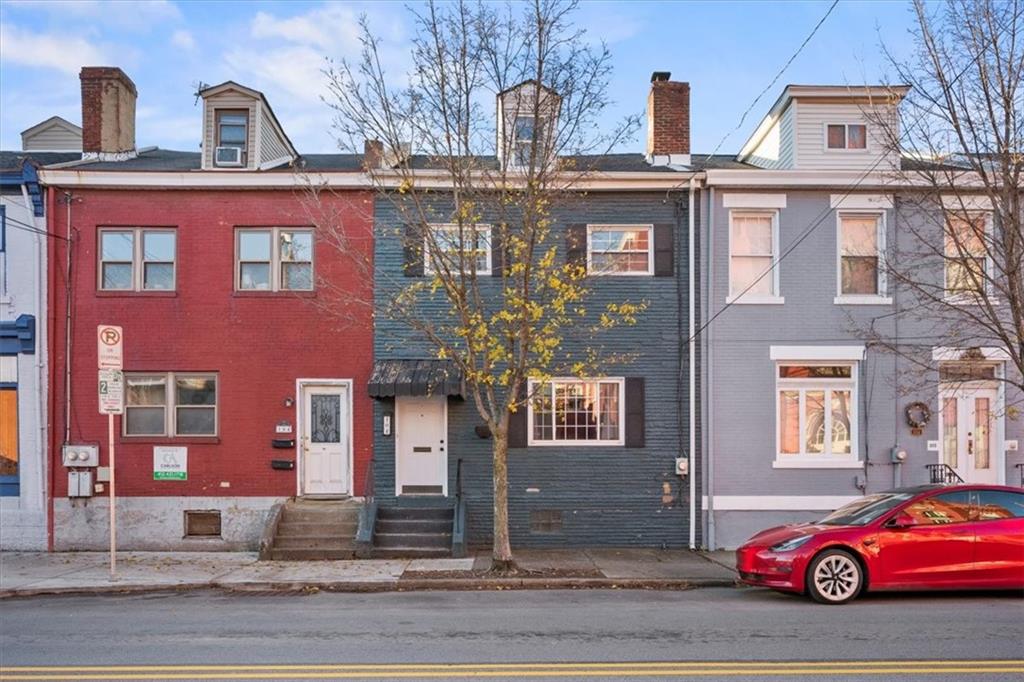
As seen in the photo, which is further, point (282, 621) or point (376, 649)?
point (282, 621)

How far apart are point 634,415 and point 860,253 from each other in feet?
17.2

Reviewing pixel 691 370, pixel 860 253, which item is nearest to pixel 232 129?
pixel 691 370

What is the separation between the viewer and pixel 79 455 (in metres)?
14.6

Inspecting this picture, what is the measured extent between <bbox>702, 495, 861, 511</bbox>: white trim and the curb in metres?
3.20

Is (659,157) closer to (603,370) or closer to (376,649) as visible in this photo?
(603,370)

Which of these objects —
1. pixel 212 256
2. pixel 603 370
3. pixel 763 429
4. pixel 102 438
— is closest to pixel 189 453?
pixel 102 438

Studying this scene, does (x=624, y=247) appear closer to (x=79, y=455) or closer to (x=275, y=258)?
(x=275, y=258)

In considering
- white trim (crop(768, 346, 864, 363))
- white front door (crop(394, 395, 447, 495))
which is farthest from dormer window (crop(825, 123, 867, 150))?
white front door (crop(394, 395, 447, 495))

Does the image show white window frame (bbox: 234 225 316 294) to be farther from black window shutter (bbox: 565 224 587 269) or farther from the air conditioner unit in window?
black window shutter (bbox: 565 224 587 269)

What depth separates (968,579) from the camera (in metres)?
9.98

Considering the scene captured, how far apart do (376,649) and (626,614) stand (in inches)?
123

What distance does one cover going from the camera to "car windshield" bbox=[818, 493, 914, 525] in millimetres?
10320

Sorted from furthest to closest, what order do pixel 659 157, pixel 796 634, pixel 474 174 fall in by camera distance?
pixel 659 157 < pixel 474 174 < pixel 796 634

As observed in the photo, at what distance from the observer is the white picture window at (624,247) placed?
50.0 ft
